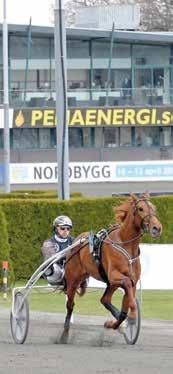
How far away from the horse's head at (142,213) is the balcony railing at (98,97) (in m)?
40.4

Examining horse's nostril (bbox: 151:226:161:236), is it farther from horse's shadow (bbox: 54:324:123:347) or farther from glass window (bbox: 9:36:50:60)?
glass window (bbox: 9:36:50:60)

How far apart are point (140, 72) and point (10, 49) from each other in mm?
7117

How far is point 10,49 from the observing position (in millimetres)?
55375

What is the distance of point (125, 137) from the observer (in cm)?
5728

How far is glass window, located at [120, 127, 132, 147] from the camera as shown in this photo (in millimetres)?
56847

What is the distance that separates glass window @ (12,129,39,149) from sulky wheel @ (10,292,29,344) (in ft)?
131

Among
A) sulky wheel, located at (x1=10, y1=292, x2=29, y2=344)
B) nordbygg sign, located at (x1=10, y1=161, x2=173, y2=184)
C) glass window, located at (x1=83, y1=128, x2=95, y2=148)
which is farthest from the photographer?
glass window, located at (x1=83, y1=128, x2=95, y2=148)

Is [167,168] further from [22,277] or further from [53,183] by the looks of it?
[22,277]

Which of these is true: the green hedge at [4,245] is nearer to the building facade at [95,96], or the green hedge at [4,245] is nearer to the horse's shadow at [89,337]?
the horse's shadow at [89,337]

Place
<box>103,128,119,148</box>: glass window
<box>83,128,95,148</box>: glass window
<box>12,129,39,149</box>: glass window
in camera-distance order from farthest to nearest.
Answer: <box>103,128,119,148</box>: glass window → <box>83,128,95,148</box>: glass window → <box>12,129,39,149</box>: glass window

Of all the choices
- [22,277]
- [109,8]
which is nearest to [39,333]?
[22,277]

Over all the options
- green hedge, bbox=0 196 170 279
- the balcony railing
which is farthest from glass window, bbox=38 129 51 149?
green hedge, bbox=0 196 170 279

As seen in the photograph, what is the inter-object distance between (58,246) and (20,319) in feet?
3.37

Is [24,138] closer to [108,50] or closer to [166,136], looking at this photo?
[108,50]
